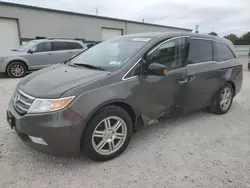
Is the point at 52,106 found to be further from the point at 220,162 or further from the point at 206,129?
the point at 206,129

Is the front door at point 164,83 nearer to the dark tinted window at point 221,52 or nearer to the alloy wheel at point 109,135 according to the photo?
the alloy wheel at point 109,135

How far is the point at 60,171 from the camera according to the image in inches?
93.7

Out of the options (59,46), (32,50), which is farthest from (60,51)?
(32,50)

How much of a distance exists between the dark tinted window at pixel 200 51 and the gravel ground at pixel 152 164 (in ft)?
3.93

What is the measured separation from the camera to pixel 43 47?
8.84 metres

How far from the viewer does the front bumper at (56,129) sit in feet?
7.08

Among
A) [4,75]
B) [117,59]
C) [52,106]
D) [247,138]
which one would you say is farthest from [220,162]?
[4,75]

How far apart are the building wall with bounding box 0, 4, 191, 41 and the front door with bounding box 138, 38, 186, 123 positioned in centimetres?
1382

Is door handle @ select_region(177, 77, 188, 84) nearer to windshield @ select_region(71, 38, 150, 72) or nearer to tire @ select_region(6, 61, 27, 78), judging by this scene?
windshield @ select_region(71, 38, 150, 72)

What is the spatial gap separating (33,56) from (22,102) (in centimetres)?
685

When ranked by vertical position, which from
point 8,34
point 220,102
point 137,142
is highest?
point 8,34

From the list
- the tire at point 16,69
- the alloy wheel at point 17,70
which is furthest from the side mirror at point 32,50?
the alloy wheel at point 17,70

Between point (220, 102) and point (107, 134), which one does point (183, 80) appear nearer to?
point (220, 102)

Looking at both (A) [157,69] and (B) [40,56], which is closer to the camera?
(A) [157,69]
